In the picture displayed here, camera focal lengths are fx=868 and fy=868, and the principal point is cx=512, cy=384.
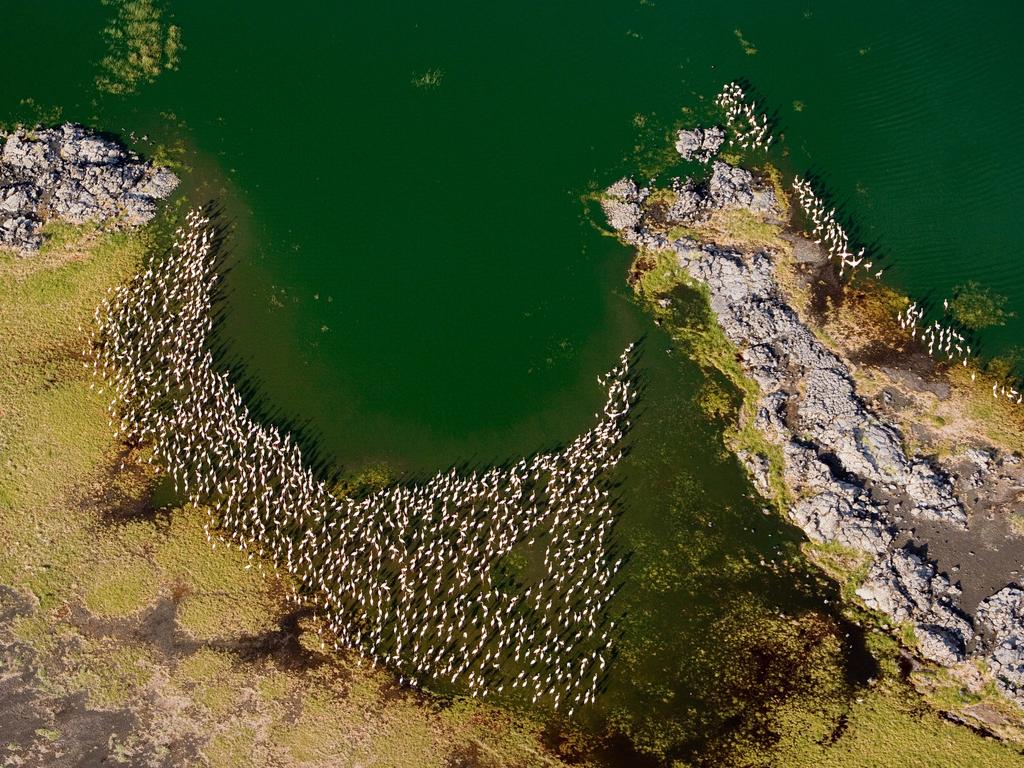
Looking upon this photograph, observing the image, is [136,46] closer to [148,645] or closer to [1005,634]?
[148,645]

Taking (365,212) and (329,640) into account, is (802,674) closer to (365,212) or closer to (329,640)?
(329,640)

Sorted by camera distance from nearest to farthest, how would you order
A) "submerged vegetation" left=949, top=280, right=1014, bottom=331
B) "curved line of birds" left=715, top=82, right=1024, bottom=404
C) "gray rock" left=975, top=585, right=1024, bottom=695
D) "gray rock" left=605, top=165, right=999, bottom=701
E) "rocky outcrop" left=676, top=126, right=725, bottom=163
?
"gray rock" left=975, top=585, right=1024, bottom=695
"gray rock" left=605, top=165, right=999, bottom=701
"curved line of birds" left=715, top=82, right=1024, bottom=404
"submerged vegetation" left=949, top=280, right=1014, bottom=331
"rocky outcrop" left=676, top=126, right=725, bottom=163

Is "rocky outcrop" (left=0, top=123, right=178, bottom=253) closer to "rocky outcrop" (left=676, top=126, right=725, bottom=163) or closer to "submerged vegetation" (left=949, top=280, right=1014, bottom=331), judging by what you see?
"rocky outcrop" (left=676, top=126, right=725, bottom=163)

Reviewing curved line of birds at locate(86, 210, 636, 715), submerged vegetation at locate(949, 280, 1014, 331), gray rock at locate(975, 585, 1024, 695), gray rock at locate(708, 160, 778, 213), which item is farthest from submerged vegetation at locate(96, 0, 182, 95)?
gray rock at locate(975, 585, 1024, 695)

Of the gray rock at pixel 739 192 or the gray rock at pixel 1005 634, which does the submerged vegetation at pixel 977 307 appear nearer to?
the gray rock at pixel 739 192

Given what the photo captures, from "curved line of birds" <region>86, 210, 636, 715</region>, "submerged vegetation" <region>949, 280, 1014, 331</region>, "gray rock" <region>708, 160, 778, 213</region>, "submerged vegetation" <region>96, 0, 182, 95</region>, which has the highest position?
"gray rock" <region>708, 160, 778, 213</region>

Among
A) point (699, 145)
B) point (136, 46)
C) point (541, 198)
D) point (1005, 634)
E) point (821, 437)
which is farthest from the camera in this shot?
point (136, 46)

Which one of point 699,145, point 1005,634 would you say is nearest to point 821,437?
point 1005,634

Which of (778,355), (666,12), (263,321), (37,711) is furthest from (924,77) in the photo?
(37,711)
